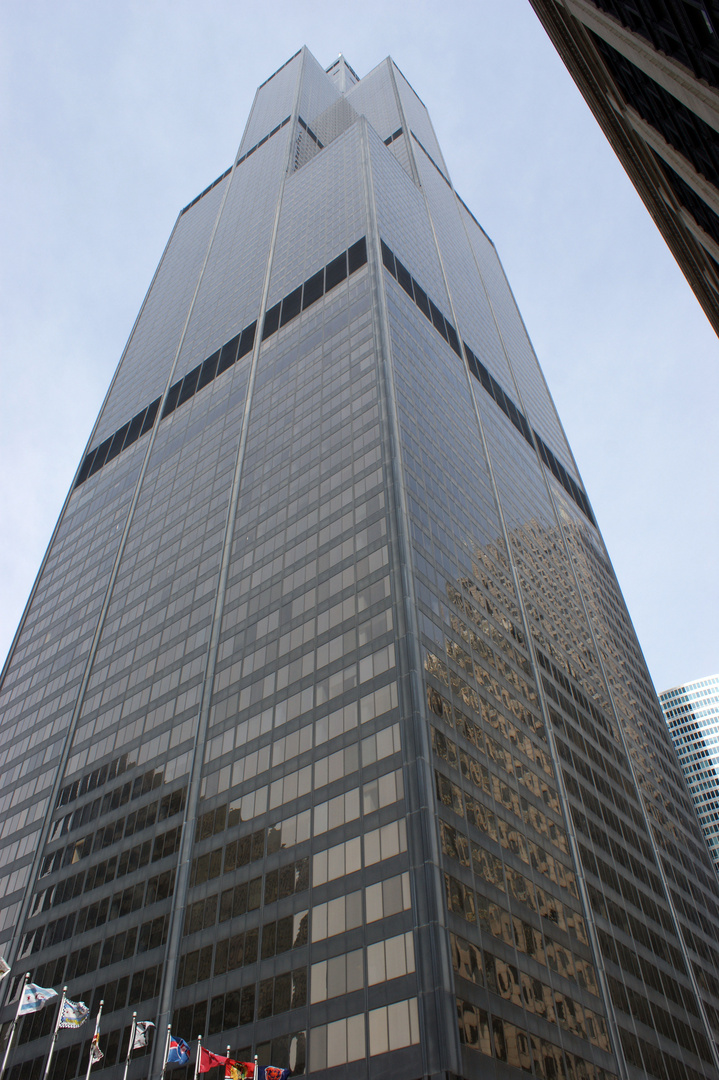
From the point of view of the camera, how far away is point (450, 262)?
13625 centimetres

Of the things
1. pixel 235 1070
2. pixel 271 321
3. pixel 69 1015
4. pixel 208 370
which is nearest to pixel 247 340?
pixel 271 321

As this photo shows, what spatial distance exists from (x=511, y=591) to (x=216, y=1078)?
1918 inches

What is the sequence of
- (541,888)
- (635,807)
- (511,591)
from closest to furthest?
(541,888)
(511,591)
(635,807)

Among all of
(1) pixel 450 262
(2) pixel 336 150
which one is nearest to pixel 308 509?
(1) pixel 450 262

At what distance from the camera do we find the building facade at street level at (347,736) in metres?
46.0

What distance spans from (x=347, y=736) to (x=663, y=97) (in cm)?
3836

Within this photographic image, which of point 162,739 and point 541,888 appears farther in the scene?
point 162,739

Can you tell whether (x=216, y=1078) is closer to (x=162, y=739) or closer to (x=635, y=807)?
(x=162, y=739)

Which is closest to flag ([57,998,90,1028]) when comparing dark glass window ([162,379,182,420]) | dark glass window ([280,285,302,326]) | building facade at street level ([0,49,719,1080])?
building facade at street level ([0,49,719,1080])

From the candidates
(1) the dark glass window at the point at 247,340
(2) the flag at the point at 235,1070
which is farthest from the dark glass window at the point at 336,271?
(2) the flag at the point at 235,1070

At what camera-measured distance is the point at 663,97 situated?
32344 mm

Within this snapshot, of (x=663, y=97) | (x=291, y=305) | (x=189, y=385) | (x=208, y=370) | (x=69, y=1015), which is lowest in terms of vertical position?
(x=69, y=1015)

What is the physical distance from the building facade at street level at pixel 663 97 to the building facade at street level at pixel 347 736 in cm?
2824

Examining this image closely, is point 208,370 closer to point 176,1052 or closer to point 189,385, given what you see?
point 189,385
